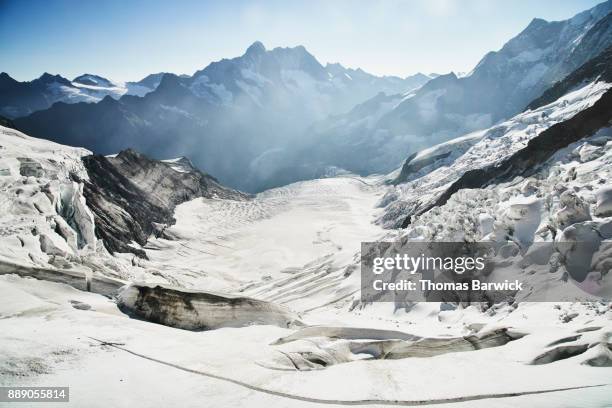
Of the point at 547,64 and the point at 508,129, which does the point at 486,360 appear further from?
the point at 547,64

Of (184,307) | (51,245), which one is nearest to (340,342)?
(184,307)

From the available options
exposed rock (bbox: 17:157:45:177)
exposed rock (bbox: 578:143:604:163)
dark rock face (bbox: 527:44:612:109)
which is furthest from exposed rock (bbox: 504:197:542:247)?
dark rock face (bbox: 527:44:612:109)

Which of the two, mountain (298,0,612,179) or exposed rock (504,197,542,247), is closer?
exposed rock (504,197,542,247)

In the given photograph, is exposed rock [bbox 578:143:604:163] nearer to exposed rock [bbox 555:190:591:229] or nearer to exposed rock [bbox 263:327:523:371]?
exposed rock [bbox 555:190:591:229]

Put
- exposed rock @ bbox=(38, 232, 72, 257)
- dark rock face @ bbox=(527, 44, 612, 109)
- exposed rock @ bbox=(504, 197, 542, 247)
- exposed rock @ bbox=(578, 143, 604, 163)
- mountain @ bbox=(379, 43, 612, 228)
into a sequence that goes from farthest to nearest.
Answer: dark rock face @ bbox=(527, 44, 612, 109)
mountain @ bbox=(379, 43, 612, 228)
exposed rock @ bbox=(38, 232, 72, 257)
exposed rock @ bbox=(578, 143, 604, 163)
exposed rock @ bbox=(504, 197, 542, 247)

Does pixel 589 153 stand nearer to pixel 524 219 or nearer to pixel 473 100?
pixel 524 219

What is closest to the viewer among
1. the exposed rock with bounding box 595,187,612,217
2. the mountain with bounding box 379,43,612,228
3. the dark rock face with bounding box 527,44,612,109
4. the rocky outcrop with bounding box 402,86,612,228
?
the exposed rock with bounding box 595,187,612,217
